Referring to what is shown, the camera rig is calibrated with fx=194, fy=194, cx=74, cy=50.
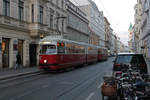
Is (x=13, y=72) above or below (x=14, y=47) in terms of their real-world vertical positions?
below

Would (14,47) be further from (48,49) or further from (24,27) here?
(48,49)

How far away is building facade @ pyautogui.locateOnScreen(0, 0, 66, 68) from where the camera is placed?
19.6 meters

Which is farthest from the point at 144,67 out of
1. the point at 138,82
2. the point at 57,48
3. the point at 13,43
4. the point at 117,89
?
the point at 13,43

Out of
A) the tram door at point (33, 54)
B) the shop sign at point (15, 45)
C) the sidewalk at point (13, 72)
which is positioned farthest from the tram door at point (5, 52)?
the tram door at point (33, 54)

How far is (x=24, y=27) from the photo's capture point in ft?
74.1

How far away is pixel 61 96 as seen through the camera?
7.81m

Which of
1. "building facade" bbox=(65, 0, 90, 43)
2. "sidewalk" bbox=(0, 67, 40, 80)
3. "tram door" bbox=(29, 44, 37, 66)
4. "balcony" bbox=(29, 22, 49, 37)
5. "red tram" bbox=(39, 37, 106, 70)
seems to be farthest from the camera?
"building facade" bbox=(65, 0, 90, 43)

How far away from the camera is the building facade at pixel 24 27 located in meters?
19.6

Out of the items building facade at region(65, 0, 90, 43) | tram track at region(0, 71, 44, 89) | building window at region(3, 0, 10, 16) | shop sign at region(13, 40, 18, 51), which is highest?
building facade at region(65, 0, 90, 43)

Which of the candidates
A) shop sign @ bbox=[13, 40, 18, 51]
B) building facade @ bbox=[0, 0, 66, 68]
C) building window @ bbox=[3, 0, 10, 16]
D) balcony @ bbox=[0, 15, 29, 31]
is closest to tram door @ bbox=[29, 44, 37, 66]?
building facade @ bbox=[0, 0, 66, 68]

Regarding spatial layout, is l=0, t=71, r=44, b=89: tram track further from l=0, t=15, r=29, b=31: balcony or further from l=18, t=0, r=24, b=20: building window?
l=18, t=0, r=24, b=20: building window

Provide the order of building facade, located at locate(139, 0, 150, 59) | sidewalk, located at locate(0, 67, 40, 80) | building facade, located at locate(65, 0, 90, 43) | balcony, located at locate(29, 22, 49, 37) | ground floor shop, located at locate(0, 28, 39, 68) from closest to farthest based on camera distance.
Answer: sidewalk, located at locate(0, 67, 40, 80) < ground floor shop, located at locate(0, 28, 39, 68) < balcony, located at locate(29, 22, 49, 37) < building facade, located at locate(65, 0, 90, 43) < building facade, located at locate(139, 0, 150, 59)

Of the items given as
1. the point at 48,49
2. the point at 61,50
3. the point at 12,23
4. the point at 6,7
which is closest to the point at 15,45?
the point at 12,23

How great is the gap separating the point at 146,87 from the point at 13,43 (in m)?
18.1
